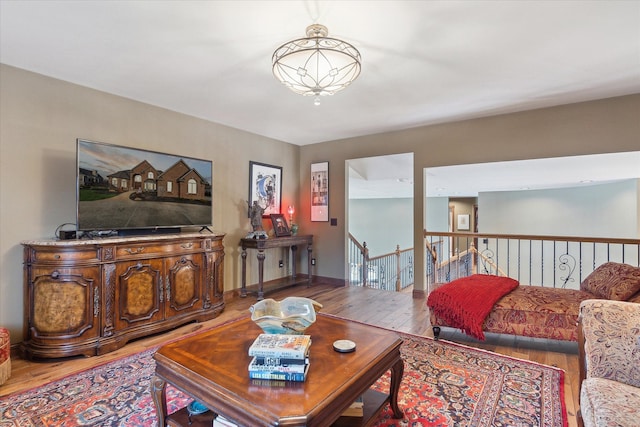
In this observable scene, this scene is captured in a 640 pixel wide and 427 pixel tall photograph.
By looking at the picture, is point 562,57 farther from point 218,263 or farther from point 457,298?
point 218,263

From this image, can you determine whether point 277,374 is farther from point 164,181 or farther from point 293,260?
point 293,260

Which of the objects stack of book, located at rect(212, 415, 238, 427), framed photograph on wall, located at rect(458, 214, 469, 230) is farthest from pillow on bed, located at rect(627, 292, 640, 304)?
framed photograph on wall, located at rect(458, 214, 469, 230)

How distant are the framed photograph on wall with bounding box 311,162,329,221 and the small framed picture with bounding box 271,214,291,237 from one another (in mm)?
620

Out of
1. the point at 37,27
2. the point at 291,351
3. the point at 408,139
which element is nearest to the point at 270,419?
the point at 291,351

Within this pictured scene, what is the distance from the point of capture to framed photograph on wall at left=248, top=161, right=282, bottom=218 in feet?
15.8

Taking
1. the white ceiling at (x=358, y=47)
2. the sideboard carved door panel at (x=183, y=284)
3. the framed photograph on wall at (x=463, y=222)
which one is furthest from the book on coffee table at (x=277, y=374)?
the framed photograph on wall at (x=463, y=222)

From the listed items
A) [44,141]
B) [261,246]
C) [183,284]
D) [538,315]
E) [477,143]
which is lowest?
[538,315]

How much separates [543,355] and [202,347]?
2.74 meters

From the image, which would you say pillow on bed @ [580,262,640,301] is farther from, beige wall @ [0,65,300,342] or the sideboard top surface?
beige wall @ [0,65,300,342]

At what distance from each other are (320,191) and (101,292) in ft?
11.6

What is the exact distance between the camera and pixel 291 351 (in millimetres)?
1346

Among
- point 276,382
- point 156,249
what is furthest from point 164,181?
point 276,382

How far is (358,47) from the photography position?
2379 mm

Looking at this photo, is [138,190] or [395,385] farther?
[138,190]
